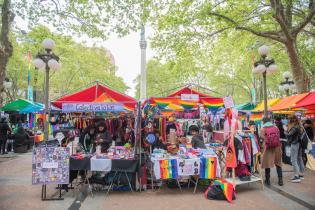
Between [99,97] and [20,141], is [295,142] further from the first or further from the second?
[20,141]

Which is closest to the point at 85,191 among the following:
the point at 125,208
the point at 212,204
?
the point at 125,208

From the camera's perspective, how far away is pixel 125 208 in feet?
22.3

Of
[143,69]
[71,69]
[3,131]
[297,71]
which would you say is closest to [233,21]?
[297,71]

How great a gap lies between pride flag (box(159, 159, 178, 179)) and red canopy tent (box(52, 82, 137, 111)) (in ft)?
6.93

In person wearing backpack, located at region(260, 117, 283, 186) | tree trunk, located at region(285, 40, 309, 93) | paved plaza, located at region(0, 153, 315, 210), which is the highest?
tree trunk, located at region(285, 40, 309, 93)

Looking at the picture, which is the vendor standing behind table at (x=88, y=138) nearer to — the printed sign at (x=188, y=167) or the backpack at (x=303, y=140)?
the printed sign at (x=188, y=167)

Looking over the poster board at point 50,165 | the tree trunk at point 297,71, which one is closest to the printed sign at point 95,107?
the poster board at point 50,165

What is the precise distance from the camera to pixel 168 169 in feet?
26.9

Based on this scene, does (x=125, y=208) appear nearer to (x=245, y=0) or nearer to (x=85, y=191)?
(x=85, y=191)

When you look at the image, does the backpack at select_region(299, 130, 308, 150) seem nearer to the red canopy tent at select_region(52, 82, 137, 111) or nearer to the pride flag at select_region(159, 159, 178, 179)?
the pride flag at select_region(159, 159, 178, 179)

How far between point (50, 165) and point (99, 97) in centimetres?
276

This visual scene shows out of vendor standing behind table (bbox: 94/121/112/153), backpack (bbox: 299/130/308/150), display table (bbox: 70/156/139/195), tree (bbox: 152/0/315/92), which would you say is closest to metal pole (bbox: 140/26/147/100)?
tree (bbox: 152/0/315/92)

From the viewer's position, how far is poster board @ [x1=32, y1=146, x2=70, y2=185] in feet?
24.4

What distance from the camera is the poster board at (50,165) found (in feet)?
24.4
